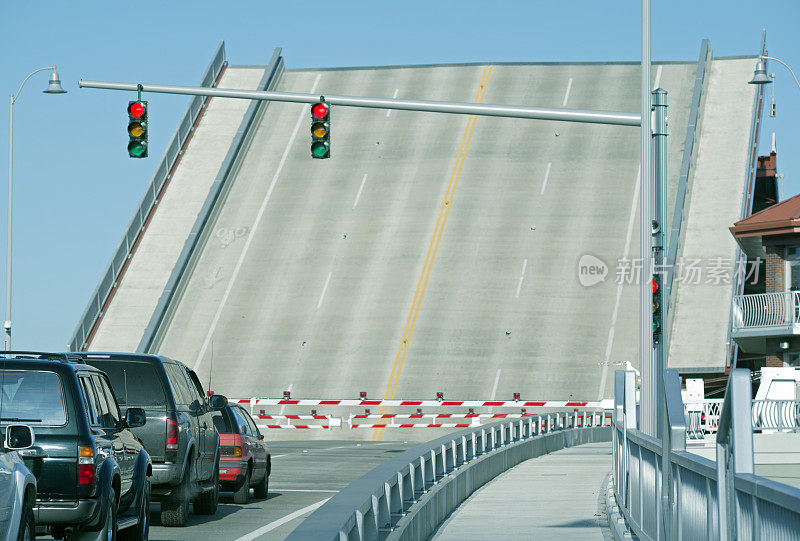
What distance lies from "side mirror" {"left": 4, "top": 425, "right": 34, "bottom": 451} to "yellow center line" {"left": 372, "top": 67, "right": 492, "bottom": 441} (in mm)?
33829

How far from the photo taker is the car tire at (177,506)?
1479 cm

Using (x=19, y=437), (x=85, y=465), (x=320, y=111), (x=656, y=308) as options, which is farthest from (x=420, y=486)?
(x=320, y=111)

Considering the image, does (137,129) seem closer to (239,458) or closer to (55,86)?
(239,458)

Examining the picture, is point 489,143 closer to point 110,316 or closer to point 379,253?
point 379,253

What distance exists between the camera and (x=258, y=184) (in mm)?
53969

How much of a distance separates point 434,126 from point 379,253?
7.46 meters

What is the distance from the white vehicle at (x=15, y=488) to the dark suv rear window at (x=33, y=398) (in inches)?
51.1

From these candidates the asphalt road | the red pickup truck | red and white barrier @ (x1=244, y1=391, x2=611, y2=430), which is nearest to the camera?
the asphalt road

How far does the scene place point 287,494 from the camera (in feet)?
65.3

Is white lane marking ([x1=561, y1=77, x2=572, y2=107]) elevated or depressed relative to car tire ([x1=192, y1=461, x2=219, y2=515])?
elevated

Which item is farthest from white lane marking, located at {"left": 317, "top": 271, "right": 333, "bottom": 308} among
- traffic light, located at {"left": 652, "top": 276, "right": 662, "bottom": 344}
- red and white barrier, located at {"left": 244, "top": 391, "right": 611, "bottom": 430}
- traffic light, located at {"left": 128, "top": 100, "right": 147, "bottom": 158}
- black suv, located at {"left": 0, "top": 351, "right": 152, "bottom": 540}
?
black suv, located at {"left": 0, "top": 351, "right": 152, "bottom": 540}

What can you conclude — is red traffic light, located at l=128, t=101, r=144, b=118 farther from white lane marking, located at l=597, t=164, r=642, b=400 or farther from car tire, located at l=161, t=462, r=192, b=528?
white lane marking, located at l=597, t=164, r=642, b=400

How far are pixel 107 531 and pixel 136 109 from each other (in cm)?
1242

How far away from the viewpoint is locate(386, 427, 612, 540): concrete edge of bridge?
1250 centimetres
